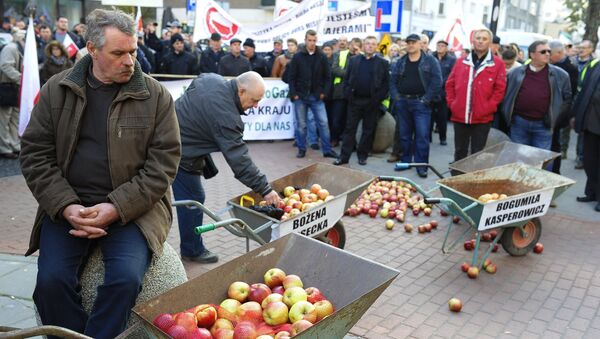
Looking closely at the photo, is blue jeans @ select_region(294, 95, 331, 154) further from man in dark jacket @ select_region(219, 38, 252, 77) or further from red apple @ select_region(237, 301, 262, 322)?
red apple @ select_region(237, 301, 262, 322)

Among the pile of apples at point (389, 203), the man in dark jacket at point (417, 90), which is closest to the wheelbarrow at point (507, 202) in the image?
the pile of apples at point (389, 203)

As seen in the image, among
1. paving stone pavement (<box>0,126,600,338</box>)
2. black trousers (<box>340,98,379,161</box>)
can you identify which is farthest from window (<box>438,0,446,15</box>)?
paving stone pavement (<box>0,126,600,338</box>)

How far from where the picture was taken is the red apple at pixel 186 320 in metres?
2.60

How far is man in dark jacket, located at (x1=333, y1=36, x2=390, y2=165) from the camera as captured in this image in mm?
9977

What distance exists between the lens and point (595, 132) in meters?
7.92

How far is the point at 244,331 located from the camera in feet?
8.66

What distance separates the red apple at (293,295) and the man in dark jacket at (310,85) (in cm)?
799

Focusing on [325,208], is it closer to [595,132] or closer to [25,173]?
[25,173]

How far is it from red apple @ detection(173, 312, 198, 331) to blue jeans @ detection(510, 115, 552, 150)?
22.0 ft

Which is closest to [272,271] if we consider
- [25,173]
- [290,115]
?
[25,173]

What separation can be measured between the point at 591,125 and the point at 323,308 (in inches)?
262

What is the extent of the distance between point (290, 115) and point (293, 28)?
6.31 ft

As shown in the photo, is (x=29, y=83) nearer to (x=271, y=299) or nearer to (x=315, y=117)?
(x=315, y=117)

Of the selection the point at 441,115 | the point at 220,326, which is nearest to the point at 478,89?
the point at 441,115
